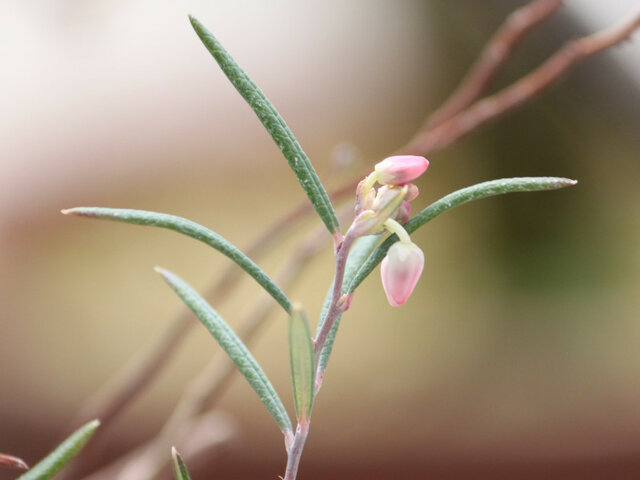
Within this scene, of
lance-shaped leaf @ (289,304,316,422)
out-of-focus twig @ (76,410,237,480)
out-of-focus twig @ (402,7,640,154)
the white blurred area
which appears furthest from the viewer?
the white blurred area

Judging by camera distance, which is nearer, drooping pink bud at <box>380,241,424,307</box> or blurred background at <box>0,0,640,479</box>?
drooping pink bud at <box>380,241,424,307</box>

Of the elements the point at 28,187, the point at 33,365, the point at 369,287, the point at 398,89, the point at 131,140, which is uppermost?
the point at 398,89

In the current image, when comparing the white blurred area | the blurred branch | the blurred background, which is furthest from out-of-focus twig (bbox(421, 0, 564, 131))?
the white blurred area

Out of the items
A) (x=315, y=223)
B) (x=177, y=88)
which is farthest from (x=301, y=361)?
(x=177, y=88)

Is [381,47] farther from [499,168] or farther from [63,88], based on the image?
[63,88]

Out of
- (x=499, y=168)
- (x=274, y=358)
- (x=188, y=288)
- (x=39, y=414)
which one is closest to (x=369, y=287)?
(x=274, y=358)

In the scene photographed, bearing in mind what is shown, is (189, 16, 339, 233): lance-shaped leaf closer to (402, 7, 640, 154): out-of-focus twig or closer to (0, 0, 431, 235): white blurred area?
(402, 7, 640, 154): out-of-focus twig

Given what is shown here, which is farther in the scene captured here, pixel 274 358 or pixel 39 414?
pixel 274 358

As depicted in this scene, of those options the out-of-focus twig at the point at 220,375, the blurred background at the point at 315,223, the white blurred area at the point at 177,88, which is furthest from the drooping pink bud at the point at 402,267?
the white blurred area at the point at 177,88
